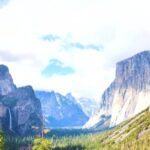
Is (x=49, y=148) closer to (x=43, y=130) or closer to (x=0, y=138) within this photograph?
(x=43, y=130)

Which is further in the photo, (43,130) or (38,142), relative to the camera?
(38,142)

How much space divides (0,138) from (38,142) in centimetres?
2625

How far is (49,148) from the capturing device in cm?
7669

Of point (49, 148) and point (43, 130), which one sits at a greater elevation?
point (43, 130)

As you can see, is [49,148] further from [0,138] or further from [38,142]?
[0,138]

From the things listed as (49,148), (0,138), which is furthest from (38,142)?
(0,138)

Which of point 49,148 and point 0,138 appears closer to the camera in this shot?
point 49,148

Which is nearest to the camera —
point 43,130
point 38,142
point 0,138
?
point 43,130

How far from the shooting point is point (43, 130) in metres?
70.0

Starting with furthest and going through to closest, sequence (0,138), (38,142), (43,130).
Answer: (0,138)
(38,142)
(43,130)

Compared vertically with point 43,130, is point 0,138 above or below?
below

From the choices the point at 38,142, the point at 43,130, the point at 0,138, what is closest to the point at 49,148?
the point at 38,142

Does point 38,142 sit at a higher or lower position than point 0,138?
higher

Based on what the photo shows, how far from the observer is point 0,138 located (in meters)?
99.7
